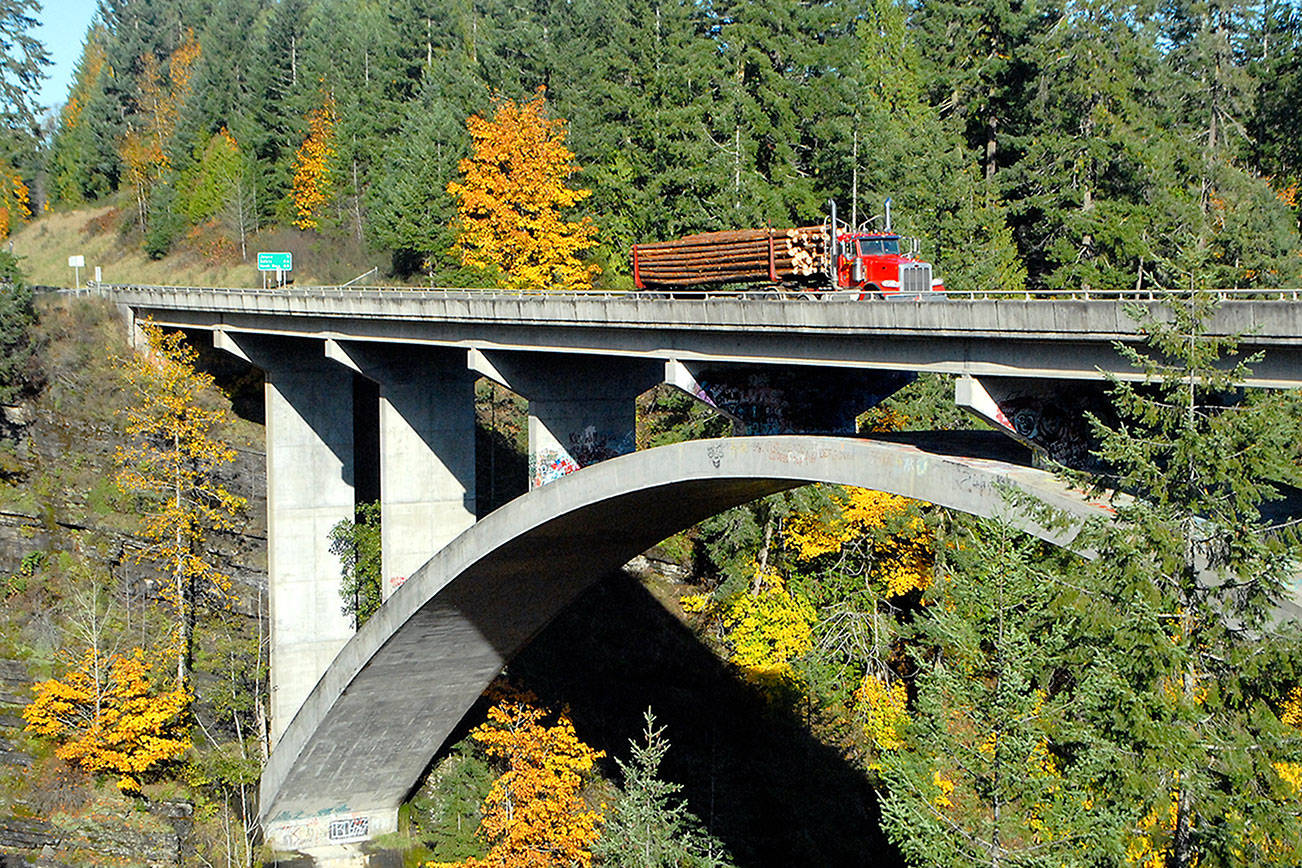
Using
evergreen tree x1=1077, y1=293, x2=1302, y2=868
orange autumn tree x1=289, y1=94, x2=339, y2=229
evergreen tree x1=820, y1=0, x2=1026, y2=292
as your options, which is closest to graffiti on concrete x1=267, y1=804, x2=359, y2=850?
evergreen tree x1=820, y1=0, x2=1026, y2=292

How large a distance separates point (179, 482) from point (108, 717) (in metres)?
8.34

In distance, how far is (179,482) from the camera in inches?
1693

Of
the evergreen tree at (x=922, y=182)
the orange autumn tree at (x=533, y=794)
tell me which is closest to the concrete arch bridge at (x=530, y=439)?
the orange autumn tree at (x=533, y=794)

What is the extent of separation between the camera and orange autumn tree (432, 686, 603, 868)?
120 ft

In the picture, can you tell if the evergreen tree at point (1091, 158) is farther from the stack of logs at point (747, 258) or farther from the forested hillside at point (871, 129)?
the stack of logs at point (747, 258)

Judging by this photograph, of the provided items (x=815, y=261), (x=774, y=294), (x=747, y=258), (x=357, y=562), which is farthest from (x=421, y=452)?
(x=774, y=294)

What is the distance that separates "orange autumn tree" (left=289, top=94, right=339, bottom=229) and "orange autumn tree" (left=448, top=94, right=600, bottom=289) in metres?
19.6

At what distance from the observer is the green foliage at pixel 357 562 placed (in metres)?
40.8

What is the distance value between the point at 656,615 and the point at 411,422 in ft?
43.2

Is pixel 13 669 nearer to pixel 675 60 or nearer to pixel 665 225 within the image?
pixel 665 225

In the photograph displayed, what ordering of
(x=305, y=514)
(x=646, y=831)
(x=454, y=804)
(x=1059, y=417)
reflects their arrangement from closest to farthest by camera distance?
1. (x=1059, y=417)
2. (x=646, y=831)
3. (x=454, y=804)
4. (x=305, y=514)

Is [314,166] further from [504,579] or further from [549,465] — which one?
[549,465]

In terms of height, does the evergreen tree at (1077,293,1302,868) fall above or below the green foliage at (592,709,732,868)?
above

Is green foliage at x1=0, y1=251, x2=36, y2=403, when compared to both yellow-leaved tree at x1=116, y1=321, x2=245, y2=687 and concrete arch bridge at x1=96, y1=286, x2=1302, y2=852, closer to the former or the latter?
yellow-leaved tree at x1=116, y1=321, x2=245, y2=687
